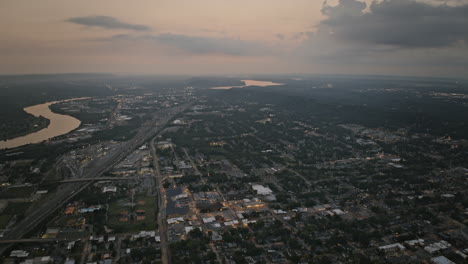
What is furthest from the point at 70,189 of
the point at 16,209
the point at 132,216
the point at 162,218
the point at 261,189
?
the point at 261,189

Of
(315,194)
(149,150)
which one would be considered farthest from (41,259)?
(149,150)

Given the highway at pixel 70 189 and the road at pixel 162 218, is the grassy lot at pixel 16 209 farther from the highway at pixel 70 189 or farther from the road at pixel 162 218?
the road at pixel 162 218

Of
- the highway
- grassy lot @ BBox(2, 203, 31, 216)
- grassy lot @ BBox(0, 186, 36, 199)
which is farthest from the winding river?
grassy lot @ BBox(2, 203, 31, 216)

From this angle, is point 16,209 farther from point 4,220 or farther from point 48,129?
point 48,129

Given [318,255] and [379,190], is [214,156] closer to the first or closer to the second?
[379,190]

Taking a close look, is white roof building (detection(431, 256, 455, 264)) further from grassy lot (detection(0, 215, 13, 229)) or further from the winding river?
the winding river
